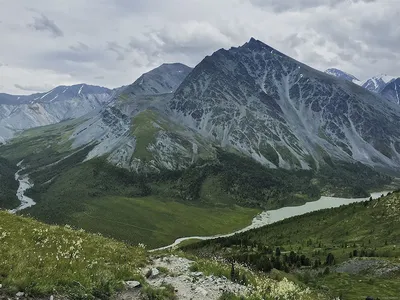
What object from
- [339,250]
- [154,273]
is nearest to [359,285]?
[339,250]

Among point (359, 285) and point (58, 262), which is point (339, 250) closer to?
point (359, 285)

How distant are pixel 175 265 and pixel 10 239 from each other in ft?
31.4

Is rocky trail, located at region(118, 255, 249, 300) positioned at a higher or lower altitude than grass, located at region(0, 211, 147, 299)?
lower

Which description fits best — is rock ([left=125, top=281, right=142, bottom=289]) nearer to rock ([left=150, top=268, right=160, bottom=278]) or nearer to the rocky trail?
the rocky trail

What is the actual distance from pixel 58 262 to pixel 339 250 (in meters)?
96.1

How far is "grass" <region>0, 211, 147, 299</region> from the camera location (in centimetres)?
1445

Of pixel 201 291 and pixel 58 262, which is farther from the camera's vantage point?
pixel 201 291

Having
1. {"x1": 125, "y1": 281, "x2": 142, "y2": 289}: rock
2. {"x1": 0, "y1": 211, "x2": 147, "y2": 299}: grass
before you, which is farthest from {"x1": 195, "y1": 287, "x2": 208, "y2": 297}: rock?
{"x1": 0, "y1": 211, "x2": 147, "y2": 299}: grass

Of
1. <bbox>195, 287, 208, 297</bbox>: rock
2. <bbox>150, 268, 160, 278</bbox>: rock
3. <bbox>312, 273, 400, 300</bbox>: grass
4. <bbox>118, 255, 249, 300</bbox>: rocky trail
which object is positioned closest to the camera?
<bbox>118, 255, 249, 300</bbox>: rocky trail

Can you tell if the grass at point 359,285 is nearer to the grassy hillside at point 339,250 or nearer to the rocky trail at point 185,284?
the grassy hillside at point 339,250

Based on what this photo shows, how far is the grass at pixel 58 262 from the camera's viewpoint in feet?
47.4

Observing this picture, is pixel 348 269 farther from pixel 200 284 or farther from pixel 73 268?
pixel 73 268

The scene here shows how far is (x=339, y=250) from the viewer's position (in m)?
100

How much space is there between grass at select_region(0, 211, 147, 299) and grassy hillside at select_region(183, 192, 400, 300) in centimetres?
2062
